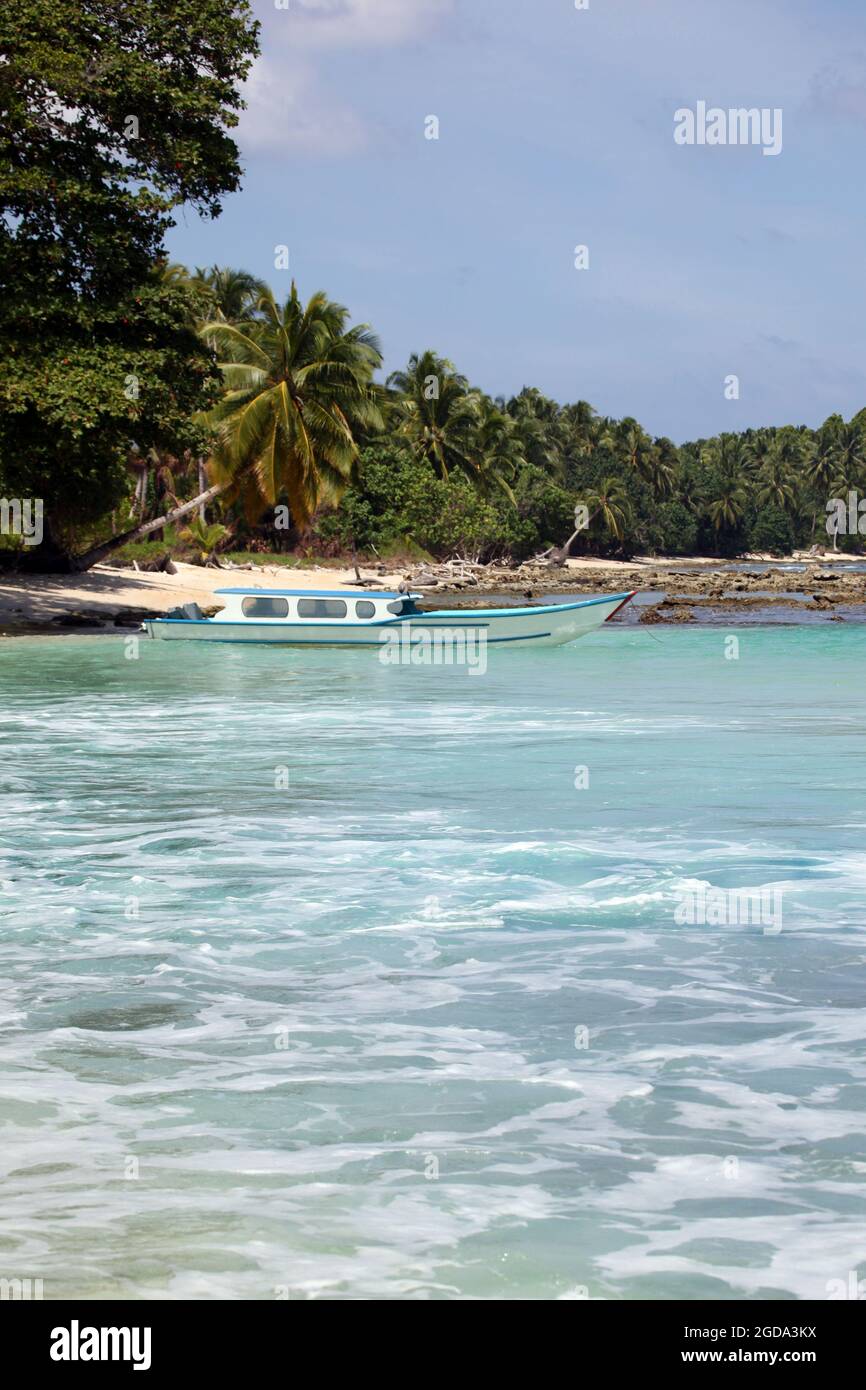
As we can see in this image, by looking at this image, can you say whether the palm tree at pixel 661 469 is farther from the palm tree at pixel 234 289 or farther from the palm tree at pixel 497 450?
the palm tree at pixel 234 289

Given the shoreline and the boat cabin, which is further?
the shoreline

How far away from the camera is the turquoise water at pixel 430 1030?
4.70 metres

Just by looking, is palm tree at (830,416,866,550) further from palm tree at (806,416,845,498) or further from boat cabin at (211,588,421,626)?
boat cabin at (211,588,421,626)

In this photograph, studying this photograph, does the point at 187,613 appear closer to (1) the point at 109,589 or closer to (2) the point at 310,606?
(2) the point at 310,606

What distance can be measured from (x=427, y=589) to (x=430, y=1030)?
54.8 metres

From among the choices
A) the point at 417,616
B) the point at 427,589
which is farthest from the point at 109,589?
the point at 427,589

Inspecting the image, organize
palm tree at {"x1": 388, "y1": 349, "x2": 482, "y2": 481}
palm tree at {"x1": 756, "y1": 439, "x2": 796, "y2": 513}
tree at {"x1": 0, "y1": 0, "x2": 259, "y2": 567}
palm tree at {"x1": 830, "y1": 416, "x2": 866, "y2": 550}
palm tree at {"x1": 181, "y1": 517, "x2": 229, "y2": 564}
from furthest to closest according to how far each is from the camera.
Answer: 1. palm tree at {"x1": 830, "y1": 416, "x2": 866, "y2": 550}
2. palm tree at {"x1": 756, "y1": 439, "x2": 796, "y2": 513}
3. palm tree at {"x1": 388, "y1": 349, "x2": 482, "y2": 481}
4. palm tree at {"x1": 181, "y1": 517, "x2": 229, "y2": 564}
5. tree at {"x1": 0, "y1": 0, "x2": 259, "y2": 567}

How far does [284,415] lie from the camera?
141ft

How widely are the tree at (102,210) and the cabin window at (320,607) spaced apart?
13.2ft

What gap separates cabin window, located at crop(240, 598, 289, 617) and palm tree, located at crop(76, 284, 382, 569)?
10901 millimetres

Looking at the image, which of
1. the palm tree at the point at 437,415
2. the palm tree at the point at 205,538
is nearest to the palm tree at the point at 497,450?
the palm tree at the point at 437,415

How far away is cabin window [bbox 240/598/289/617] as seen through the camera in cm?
3064

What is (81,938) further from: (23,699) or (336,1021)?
(23,699)

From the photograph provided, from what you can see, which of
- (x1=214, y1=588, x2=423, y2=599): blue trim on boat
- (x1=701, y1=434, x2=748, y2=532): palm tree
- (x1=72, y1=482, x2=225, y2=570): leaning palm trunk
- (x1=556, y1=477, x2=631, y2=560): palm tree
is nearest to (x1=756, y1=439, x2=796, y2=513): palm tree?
(x1=701, y1=434, x2=748, y2=532): palm tree
